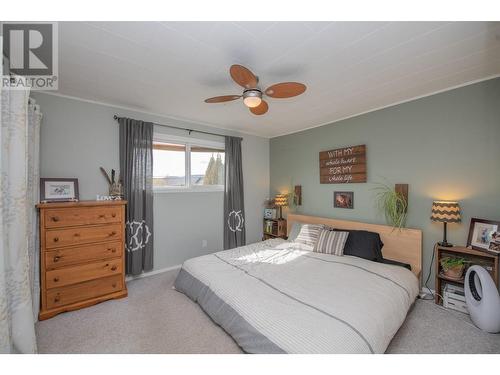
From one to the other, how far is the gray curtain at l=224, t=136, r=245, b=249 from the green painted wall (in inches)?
60.3

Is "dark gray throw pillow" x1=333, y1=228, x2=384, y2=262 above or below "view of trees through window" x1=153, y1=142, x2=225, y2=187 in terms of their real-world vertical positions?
below

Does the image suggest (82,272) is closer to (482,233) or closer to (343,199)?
(343,199)

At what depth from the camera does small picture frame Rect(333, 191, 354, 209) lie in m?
3.45

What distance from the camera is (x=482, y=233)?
2.26m

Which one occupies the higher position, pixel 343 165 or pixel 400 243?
pixel 343 165

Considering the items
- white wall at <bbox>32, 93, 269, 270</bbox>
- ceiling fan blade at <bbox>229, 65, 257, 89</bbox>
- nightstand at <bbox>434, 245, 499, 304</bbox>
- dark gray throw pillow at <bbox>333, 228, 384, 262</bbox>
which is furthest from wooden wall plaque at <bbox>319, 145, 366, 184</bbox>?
ceiling fan blade at <bbox>229, 65, 257, 89</bbox>

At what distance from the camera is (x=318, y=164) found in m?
3.91

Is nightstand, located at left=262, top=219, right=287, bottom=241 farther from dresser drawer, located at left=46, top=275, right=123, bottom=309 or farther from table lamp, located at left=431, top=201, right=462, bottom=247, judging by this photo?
dresser drawer, located at left=46, top=275, right=123, bottom=309

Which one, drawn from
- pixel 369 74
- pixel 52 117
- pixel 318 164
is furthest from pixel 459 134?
pixel 52 117

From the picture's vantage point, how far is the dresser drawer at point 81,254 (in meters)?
2.23

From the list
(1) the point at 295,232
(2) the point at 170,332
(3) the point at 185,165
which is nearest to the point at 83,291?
(2) the point at 170,332

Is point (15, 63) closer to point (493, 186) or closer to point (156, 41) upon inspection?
point (156, 41)

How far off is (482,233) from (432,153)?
0.98 meters
